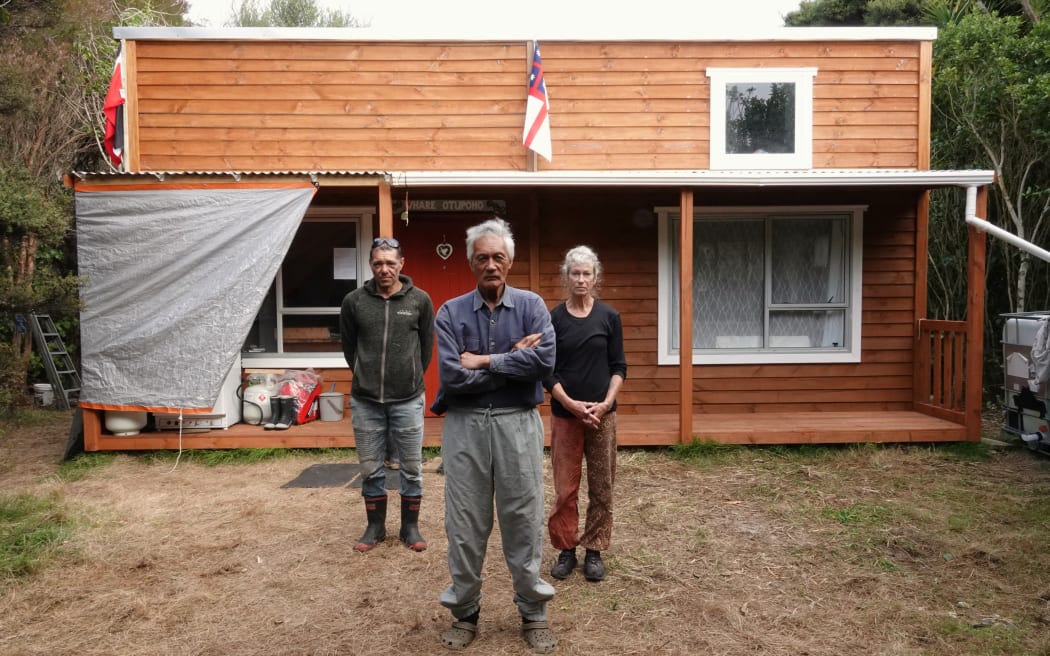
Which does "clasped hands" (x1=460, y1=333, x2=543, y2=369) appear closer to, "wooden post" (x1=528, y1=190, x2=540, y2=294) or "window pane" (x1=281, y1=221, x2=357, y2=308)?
"wooden post" (x1=528, y1=190, x2=540, y2=294)

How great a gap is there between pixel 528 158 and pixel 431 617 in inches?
202

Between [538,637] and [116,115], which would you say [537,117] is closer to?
[116,115]

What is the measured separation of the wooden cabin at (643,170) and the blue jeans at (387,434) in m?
3.11

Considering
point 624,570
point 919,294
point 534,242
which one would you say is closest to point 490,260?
point 624,570

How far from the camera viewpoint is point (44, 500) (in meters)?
5.62

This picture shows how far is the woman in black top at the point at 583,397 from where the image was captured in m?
3.99

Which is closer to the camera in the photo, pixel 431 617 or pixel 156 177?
pixel 431 617

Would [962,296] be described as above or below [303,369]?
above

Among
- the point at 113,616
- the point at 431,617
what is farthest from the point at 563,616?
the point at 113,616

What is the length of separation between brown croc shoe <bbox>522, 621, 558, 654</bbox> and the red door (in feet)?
16.1

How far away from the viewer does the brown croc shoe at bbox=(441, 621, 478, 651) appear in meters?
3.32

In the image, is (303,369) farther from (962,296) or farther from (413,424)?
(962,296)

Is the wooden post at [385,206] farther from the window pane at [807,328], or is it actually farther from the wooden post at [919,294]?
the wooden post at [919,294]

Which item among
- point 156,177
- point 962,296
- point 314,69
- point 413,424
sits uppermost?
point 314,69
